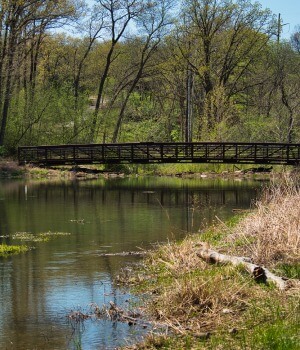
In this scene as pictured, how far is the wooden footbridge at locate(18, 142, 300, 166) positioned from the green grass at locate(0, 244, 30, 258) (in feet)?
94.1

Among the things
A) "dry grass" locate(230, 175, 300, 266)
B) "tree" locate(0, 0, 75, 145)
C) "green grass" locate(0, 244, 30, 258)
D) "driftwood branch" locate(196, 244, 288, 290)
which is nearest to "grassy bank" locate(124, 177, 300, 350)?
"dry grass" locate(230, 175, 300, 266)

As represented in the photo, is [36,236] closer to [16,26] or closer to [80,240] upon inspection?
[80,240]

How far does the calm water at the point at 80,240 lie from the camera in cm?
1037

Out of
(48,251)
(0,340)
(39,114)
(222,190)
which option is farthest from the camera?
(39,114)

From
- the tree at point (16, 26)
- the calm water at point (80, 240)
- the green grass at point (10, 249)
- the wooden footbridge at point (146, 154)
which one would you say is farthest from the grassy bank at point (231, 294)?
the tree at point (16, 26)

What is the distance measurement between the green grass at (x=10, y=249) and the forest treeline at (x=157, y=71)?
3219 centimetres

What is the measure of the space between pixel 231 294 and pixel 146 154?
127ft

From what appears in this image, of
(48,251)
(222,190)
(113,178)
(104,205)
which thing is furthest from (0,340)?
(113,178)

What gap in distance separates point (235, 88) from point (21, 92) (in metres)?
19.3

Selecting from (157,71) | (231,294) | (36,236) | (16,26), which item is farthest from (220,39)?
(231,294)

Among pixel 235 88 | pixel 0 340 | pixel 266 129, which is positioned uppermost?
pixel 235 88

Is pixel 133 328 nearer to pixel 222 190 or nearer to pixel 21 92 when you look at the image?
pixel 222 190

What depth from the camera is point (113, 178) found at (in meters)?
48.4

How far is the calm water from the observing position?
10.4 meters
